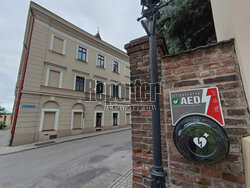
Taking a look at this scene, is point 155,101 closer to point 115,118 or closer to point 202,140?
point 202,140

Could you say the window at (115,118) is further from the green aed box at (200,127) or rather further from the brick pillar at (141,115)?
the green aed box at (200,127)

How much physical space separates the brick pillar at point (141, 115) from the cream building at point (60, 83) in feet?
28.8

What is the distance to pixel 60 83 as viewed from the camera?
909cm

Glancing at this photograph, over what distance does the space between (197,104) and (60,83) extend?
994 cm

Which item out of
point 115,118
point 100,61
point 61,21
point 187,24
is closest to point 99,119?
point 115,118

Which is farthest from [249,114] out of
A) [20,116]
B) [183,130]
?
[20,116]

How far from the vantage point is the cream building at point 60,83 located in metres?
7.55

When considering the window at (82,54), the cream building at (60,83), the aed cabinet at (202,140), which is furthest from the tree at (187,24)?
the window at (82,54)

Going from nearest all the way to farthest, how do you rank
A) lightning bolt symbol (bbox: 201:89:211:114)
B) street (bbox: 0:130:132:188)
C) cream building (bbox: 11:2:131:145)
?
lightning bolt symbol (bbox: 201:89:211:114) → street (bbox: 0:130:132:188) → cream building (bbox: 11:2:131:145)

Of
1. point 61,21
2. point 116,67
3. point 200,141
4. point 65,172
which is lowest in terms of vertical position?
point 65,172

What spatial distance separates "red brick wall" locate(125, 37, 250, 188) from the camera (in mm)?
1006

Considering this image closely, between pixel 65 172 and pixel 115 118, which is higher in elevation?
pixel 115 118

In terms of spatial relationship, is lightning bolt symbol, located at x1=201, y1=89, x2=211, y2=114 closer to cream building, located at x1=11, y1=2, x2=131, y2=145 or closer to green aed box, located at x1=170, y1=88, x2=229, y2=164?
green aed box, located at x1=170, y1=88, x2=229, y2=164

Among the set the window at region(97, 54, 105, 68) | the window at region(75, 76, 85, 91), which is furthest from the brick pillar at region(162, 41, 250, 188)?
the window at region(97, 54, 105, 68)
